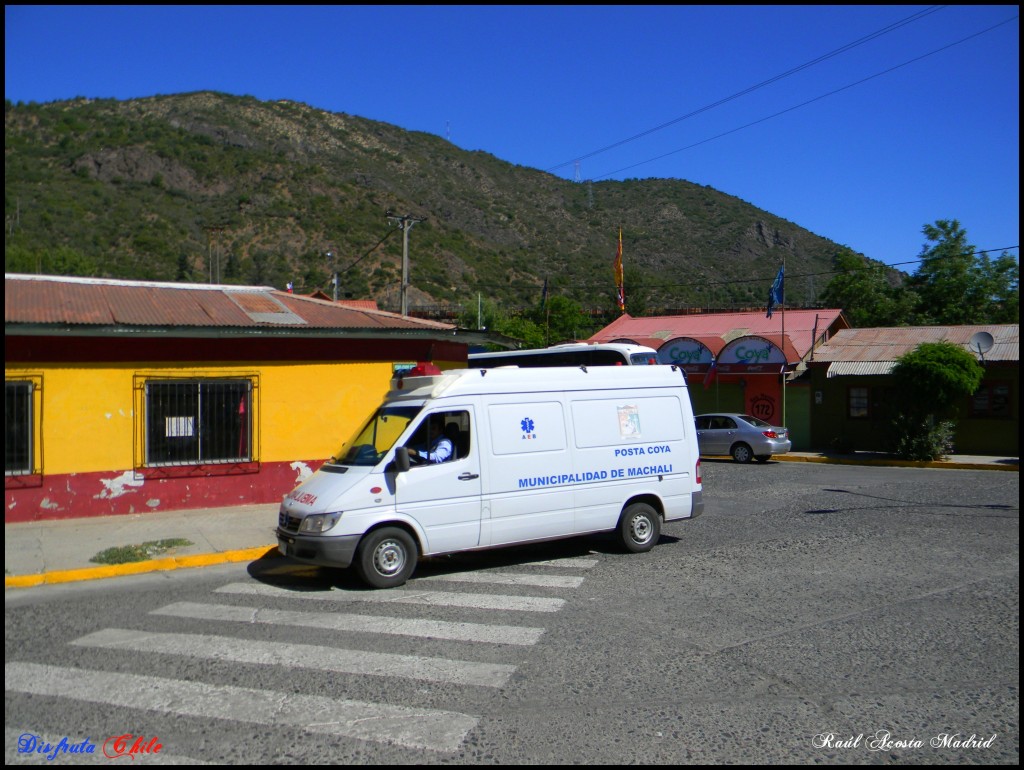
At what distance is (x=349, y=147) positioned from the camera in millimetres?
105250

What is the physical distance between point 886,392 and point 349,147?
92.2 m

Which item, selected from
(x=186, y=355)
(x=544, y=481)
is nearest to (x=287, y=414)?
(x=186, y=355)

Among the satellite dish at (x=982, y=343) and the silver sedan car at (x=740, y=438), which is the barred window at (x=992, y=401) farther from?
the silver sedan car at (x=740, y=438)

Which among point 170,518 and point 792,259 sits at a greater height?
point 792,259

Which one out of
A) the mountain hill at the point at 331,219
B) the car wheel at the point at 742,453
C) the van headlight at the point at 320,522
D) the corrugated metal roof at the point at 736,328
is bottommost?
the car wheel at the point at 742,453

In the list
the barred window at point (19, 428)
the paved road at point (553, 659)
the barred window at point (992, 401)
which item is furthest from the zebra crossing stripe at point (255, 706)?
the barred window at point (992, 401)

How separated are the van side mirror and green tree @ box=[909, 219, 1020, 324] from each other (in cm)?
4193

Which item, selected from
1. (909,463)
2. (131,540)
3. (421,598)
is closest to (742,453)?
(909,463)

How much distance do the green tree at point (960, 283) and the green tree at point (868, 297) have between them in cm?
139

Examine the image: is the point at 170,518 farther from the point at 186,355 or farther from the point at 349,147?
the point at 349,147

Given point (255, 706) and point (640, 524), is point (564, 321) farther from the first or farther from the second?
point (255, 706)

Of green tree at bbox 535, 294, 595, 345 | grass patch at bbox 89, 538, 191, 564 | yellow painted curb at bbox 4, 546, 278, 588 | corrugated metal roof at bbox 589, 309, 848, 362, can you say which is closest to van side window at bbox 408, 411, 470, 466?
yellow painted curb at bbox 4, 546, 278, 588

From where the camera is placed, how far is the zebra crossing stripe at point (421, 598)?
304 inches

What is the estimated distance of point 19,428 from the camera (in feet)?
37.8
